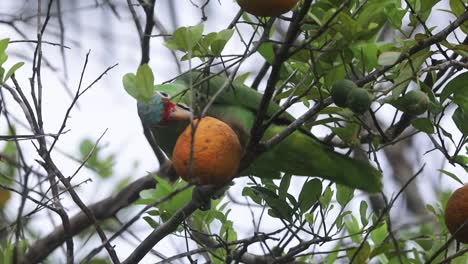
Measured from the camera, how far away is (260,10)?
1.93 m

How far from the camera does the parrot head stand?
260cm

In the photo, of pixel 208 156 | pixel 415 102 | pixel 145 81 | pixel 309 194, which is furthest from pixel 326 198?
pixel 145 81

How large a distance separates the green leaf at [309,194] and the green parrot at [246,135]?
20 centimetres

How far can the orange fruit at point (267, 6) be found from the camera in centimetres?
190

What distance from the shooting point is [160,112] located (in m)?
2.61

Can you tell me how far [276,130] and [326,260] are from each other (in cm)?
52

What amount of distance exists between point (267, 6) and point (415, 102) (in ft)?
1.62

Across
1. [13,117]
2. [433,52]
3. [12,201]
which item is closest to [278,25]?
[12,201]

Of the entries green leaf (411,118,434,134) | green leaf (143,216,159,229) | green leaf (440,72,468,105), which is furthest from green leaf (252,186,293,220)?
green leaf (440,72,468,105)

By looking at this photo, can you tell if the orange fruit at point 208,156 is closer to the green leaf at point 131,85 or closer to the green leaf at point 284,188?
the green leaf at point 131,85

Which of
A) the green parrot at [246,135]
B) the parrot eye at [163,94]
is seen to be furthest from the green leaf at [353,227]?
the parrot eye at [163,94]

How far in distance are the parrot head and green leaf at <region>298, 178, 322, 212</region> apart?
1.44ft

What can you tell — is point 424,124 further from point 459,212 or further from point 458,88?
point 459,212

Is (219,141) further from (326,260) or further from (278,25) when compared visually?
(278,25)
